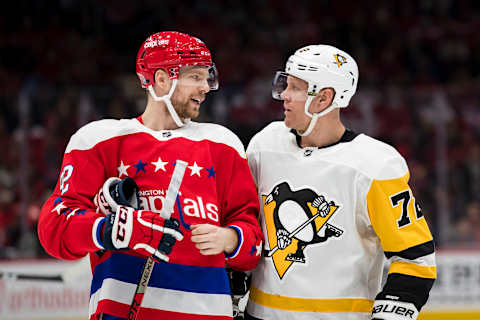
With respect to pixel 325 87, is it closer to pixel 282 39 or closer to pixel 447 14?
pixel 282 39

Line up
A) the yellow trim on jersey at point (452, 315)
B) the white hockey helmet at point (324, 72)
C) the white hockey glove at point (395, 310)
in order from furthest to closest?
the yellow trim on jersey at point (452, 315) < the white hockey helmet at point (324, 72) < the white hockey glove at point (395, 310)

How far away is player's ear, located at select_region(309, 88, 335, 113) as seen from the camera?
2314 millimetres

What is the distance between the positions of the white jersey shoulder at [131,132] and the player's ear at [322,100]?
287 mm

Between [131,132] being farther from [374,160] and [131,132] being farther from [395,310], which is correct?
[395,310]

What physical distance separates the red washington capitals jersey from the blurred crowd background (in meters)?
3.25

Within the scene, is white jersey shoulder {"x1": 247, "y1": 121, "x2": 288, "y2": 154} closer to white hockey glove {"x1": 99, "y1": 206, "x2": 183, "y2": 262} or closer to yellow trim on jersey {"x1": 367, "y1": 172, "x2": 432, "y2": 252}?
yellow trim on jersey {"x1": 367, "y1": 172, "x2": 432, "y2": 252}

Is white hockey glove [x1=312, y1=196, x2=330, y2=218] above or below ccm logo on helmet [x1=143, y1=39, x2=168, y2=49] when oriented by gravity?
below

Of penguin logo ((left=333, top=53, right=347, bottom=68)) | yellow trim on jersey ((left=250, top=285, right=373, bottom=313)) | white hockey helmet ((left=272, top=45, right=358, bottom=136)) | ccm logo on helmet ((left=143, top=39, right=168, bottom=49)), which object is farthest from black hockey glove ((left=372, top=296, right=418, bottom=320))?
ccm logo on helmet ((left=143, top=39, right=168, bottom=49))

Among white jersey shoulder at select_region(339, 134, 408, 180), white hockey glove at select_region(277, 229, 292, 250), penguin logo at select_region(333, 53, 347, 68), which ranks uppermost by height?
penguin logo at select_region(333, 53, 347, 68)

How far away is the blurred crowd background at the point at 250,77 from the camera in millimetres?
5406

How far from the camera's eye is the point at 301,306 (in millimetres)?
2188

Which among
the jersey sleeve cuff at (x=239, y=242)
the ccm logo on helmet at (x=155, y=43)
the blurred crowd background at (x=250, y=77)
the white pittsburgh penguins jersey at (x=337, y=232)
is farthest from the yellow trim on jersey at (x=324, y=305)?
the blurred crowd background at (x=250, y=77)

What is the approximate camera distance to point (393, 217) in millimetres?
2121

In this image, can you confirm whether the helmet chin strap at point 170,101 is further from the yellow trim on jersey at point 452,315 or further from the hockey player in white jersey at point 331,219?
the yellow trim on jersey at point 452,315
